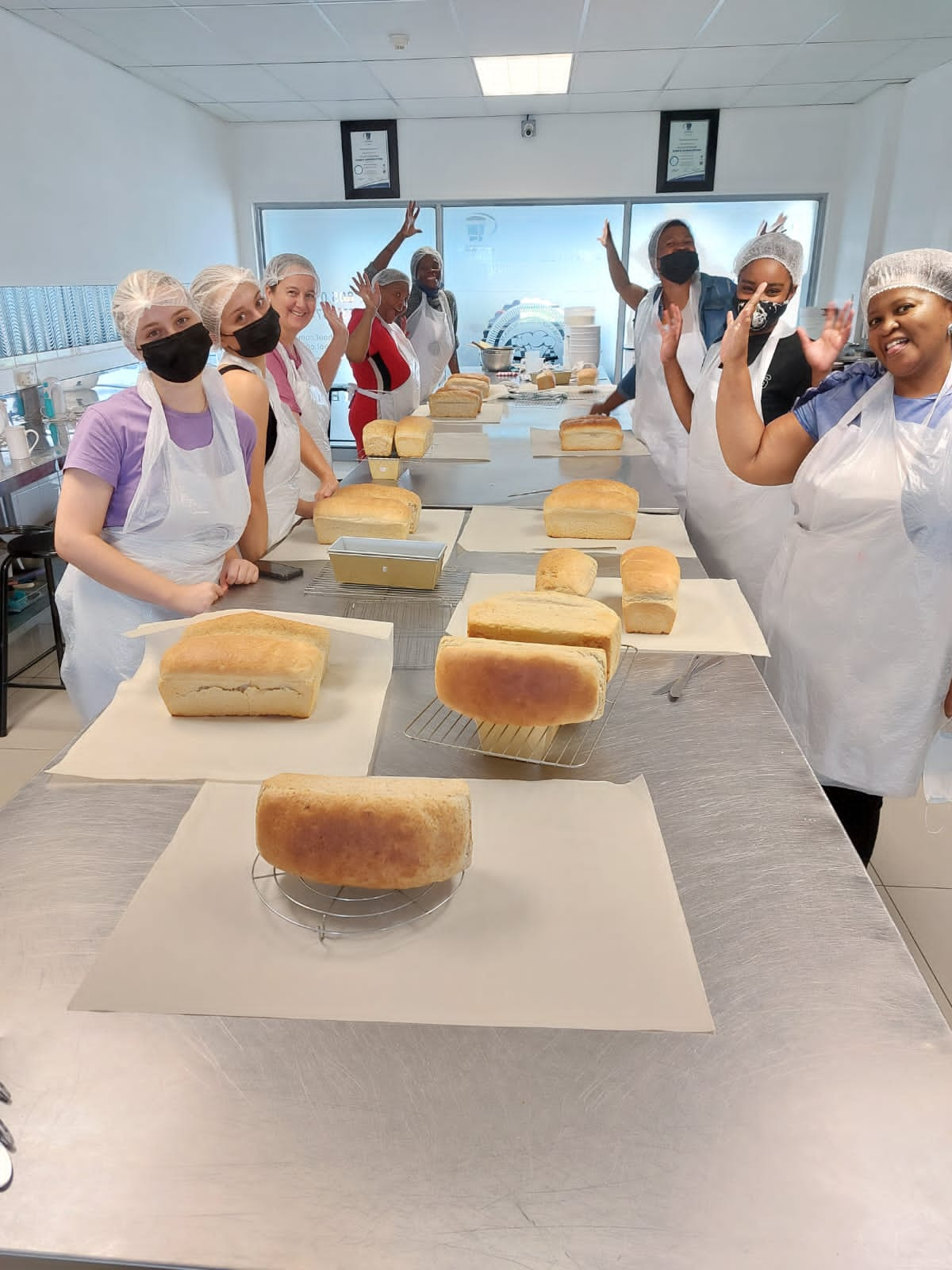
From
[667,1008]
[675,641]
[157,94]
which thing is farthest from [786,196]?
[667,1008]

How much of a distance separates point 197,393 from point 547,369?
3374 mm

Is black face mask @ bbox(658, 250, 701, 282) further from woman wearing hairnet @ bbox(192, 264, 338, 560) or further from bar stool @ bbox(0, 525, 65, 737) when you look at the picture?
bar stool @ bbox(0, 525, 65, 737)

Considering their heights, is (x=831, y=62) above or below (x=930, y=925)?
above

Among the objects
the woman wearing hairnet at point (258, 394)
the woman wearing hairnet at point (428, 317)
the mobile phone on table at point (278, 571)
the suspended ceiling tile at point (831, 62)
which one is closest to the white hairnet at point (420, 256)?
the woman wearing hairnet at point (428, 317)

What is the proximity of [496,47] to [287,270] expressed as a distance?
2.94 m

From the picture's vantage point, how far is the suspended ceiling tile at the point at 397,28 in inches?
160

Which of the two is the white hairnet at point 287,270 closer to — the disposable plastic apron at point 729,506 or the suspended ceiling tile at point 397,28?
the disposable plastic apron at point 729,506

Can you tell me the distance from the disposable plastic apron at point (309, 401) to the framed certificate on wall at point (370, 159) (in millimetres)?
4583

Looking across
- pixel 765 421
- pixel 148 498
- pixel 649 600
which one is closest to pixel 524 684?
pixel 649 600

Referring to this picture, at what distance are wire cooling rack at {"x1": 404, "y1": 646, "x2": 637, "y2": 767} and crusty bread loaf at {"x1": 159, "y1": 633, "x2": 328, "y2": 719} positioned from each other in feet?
0.53

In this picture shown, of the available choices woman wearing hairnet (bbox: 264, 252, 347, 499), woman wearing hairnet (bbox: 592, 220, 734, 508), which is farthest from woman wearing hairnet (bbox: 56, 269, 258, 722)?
woman wearing hairnet (bbox: 592, 220, 734, 508)

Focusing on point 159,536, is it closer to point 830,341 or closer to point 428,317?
point 830,341

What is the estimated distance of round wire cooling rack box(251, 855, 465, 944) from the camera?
0.79 meters

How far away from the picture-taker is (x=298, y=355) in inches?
121
